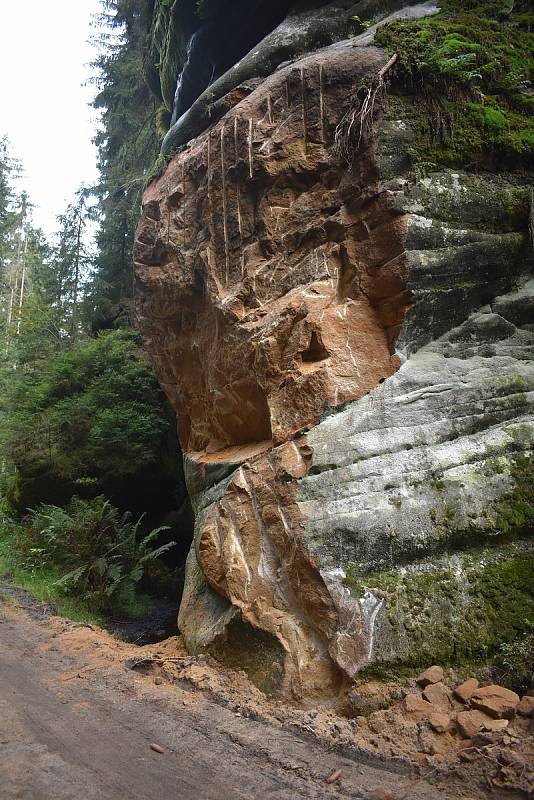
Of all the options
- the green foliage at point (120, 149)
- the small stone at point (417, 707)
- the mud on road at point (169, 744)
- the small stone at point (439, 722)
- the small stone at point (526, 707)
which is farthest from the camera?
the green foliage at point (120, 149)

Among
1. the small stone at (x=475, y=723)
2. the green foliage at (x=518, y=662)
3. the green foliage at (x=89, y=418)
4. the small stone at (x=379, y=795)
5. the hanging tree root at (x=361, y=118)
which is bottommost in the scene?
the small stone at (x=379, y=795)

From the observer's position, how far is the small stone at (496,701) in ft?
13.1

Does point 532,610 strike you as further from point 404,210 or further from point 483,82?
point 483,82

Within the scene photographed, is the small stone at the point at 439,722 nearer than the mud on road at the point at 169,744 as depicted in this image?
No

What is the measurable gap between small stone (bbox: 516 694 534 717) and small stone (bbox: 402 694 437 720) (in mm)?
620

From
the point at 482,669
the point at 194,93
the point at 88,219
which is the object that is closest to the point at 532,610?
the point at 482,669

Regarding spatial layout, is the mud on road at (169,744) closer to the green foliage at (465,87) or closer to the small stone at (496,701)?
the small stone at (496,701)

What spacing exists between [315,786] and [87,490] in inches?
396

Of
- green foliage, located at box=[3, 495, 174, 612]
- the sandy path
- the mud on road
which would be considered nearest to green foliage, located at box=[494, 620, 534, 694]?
the mud on road

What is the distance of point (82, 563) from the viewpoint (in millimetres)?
9930

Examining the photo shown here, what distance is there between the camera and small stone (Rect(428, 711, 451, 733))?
4.00 m

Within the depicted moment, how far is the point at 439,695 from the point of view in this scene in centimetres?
433

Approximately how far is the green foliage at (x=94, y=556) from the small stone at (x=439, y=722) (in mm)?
5918

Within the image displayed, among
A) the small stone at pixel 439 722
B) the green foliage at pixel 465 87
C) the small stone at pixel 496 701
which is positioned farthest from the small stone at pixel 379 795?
the green foliage at pixel 465 87
